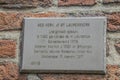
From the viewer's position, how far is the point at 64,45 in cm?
205

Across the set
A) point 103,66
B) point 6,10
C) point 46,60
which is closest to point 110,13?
point 103,66

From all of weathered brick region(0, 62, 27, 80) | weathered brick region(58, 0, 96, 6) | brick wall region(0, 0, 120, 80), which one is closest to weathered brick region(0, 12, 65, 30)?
brick wall region(0, 0, 120, 80)

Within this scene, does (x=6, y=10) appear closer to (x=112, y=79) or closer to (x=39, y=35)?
(x=39, y=35)

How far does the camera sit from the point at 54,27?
6.87 feet

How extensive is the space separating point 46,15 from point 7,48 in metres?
0.27

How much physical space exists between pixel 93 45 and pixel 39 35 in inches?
11.5

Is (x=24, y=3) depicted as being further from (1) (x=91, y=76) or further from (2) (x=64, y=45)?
(1) (x=91, y=76)

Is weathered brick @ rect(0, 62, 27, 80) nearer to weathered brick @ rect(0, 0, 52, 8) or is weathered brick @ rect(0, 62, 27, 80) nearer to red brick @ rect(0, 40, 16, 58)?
red brick @ rect(0, 40, 16, 58)

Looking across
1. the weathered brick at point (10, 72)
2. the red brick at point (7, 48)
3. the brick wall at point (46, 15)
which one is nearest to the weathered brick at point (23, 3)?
the brick wall at point (46, 15)

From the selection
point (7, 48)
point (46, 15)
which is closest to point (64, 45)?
point (46, 15)

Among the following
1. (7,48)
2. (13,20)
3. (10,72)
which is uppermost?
(13,20)

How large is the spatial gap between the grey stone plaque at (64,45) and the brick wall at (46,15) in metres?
0.03

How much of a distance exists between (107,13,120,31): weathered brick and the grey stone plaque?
3 cm

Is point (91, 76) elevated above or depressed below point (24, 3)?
below
